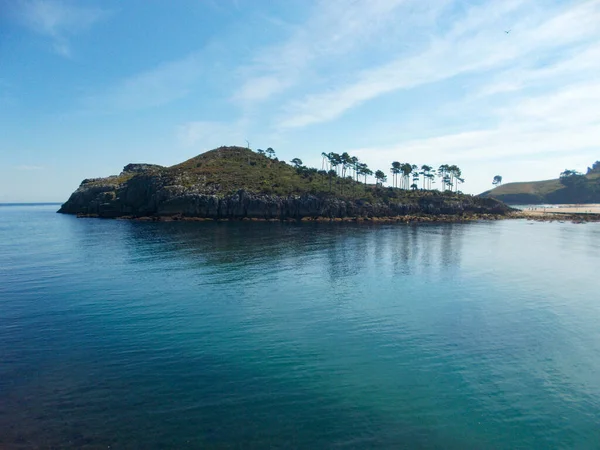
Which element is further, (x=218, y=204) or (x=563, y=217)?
(x=563, y=217)

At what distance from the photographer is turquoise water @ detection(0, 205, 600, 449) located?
20.9 metres

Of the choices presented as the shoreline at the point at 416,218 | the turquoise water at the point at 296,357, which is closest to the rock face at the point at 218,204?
the shoreline at the point at 416,218

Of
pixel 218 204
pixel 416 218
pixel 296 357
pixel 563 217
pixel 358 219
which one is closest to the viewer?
pixel 296 357

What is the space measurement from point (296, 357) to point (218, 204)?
13419cm

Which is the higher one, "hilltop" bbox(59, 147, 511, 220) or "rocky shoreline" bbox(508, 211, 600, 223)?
"hilltop" bbox(59, 147, 511, 220)

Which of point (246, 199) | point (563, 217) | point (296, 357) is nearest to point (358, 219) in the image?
point (246, 199)

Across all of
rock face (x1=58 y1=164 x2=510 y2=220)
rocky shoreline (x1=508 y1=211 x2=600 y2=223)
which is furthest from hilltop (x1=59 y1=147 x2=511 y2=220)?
rocky shoreline (x1=508 y1=211 x2=600 y2=223)

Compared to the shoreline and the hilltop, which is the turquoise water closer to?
the shoreline

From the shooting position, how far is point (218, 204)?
157 meters

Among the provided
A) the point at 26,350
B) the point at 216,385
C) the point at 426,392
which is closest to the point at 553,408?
the point at 426,392

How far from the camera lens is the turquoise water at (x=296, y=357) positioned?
20.9 meters

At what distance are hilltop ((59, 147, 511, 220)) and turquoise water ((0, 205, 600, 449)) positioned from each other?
3773 inches

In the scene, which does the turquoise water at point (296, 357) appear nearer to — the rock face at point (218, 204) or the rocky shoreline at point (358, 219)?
the rocky shoreline at point (358, 219)

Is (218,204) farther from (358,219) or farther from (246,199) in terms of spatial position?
(358,219)
